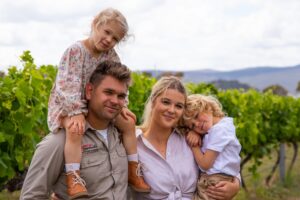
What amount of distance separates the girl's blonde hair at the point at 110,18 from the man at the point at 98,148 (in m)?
0.34

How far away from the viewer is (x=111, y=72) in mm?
3197

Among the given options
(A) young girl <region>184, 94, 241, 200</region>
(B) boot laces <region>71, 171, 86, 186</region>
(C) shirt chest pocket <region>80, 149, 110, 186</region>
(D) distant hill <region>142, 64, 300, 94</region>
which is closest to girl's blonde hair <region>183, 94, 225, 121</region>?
(A) young girl <region>184, 94, 241, 200</region>

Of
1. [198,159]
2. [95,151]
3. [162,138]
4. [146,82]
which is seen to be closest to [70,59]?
[95,151]

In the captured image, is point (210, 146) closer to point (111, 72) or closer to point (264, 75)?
point (111, 72)

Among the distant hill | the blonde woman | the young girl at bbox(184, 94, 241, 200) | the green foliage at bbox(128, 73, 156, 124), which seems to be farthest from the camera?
the distant hill

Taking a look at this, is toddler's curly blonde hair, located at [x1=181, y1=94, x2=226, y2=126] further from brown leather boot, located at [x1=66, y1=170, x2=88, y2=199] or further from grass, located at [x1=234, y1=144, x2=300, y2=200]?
grass, located at [x1=234, y1=144, x2=300, y2=200]

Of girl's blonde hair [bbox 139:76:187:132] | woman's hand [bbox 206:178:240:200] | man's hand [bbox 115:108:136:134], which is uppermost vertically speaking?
girl's blonde hair [bbox 139:76:187:132]

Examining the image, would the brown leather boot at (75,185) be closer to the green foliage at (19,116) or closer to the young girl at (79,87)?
the young girl at (79,87)

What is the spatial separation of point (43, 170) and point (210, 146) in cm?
122

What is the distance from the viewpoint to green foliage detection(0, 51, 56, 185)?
443 centimetres

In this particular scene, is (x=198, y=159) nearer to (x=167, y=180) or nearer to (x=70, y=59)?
(x=167, y=180)

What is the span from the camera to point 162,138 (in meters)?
3.78

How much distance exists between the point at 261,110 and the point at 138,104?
428 centimetres

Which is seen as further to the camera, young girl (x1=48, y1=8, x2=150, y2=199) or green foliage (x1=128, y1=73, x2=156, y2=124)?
green foliage (x1=128, y1=73, x2=156, y2=124)
